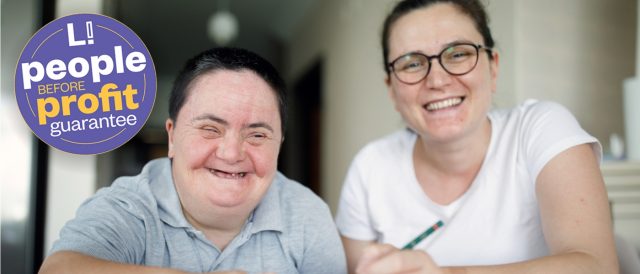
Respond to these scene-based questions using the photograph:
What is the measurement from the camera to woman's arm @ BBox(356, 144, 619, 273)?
0.82m

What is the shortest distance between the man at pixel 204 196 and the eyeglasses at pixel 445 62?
0.36 metres

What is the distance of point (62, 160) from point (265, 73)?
0.54 metres

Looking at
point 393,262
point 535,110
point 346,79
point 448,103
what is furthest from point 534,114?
point 346,79

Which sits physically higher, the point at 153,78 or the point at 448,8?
the point at 448,8

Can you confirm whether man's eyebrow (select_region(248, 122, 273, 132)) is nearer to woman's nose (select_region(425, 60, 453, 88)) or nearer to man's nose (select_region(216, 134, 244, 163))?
man's nose (select_region(216, 134, 244, 163))

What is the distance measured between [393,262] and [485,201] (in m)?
0.51

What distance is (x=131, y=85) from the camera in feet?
2.39

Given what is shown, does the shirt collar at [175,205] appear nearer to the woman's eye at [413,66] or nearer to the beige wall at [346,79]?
the woman's eye at [413,66]

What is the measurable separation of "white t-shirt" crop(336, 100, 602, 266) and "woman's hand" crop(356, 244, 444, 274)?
1.36 ft

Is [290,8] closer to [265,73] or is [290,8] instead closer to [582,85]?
[582,85]

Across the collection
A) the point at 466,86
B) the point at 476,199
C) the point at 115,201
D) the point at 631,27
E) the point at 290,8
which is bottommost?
the point at 476,199

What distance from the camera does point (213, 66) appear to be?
0.81 m

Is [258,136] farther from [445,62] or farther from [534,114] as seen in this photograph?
[534,114]

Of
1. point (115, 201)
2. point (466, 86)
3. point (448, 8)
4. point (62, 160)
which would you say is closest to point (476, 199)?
point (466, 86)
